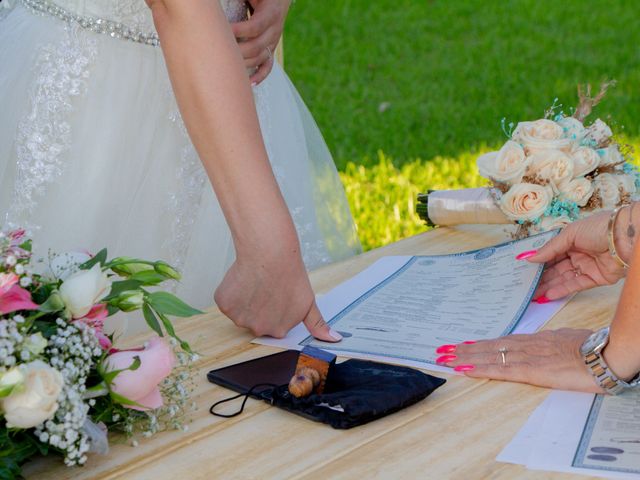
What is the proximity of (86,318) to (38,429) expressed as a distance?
0.46 ft

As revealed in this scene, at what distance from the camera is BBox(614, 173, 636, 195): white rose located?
7.22ft

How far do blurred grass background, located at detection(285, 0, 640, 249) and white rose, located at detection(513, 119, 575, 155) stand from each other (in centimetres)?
220

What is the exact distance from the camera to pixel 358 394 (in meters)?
1.35

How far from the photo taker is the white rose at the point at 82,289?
1.16m

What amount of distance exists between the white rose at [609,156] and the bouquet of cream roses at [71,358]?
3.95 feet

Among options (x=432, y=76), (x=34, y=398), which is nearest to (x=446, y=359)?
(x=34, y=398)

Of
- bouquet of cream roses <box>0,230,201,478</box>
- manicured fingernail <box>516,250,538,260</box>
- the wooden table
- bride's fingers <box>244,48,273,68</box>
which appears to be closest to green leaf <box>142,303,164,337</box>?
bouquet of cream roses <box>0,230,201,478</box>

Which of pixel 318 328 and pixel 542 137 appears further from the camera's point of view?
pixel 542 137

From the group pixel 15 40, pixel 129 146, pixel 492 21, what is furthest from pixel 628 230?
pixel 492 21

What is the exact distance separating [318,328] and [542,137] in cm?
79

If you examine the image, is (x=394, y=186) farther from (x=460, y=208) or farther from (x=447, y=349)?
(x=447, y=349)

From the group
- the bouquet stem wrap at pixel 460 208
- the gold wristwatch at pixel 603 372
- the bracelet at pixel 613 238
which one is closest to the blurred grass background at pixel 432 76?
the bouquet stem wrap at pixel 460 208

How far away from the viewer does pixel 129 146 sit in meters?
2.12

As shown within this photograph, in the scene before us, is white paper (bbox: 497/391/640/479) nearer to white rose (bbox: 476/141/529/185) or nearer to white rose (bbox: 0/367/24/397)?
white rose (bbox: 0/367/24/397)
